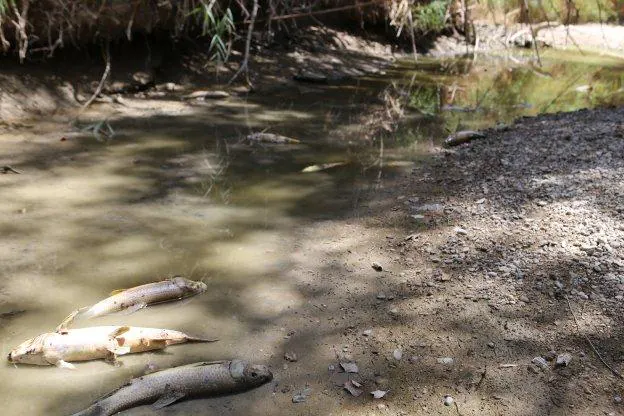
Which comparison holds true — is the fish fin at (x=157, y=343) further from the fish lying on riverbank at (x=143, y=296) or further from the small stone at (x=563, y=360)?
the small stone at (x=563, y=360)

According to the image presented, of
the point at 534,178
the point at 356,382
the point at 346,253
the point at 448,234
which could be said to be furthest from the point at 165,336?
the point at 534,178

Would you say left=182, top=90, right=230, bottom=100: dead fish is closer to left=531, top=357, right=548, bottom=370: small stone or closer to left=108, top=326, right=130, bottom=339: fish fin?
left=108, top=326, right=130, bottom=339: fish fin

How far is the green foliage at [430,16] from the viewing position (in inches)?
487

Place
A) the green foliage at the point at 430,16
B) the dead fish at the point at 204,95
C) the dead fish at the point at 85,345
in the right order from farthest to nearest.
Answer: the green foliage at the point at 430,16
the dead fish at the point at 204,95
the dead fish at the point at 85,345

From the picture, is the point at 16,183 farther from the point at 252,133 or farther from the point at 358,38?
the point at 358,38

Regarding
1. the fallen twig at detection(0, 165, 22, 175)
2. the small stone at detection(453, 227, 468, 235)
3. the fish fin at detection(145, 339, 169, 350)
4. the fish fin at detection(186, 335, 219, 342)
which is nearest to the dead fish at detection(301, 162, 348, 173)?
the small stone at detection(453, 227, 468, 235)

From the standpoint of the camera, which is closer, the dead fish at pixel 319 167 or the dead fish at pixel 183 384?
the dead fish at pixel 183 384

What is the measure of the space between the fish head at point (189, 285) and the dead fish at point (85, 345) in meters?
0.43

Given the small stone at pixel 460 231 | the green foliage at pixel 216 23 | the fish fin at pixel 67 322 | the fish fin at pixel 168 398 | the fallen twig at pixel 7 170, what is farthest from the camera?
the green foliage at pixel 216 23

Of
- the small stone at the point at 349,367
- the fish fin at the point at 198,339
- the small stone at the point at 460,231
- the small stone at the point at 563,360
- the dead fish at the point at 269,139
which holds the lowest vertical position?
the small stone at the point at 349,367

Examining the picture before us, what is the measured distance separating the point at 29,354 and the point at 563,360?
2.52 meters

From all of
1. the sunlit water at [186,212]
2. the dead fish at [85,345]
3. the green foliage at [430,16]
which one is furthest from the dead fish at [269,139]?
the green foliage at [430,16]

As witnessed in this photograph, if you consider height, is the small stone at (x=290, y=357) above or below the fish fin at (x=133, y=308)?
below

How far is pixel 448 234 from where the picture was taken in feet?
Result: 13.1
